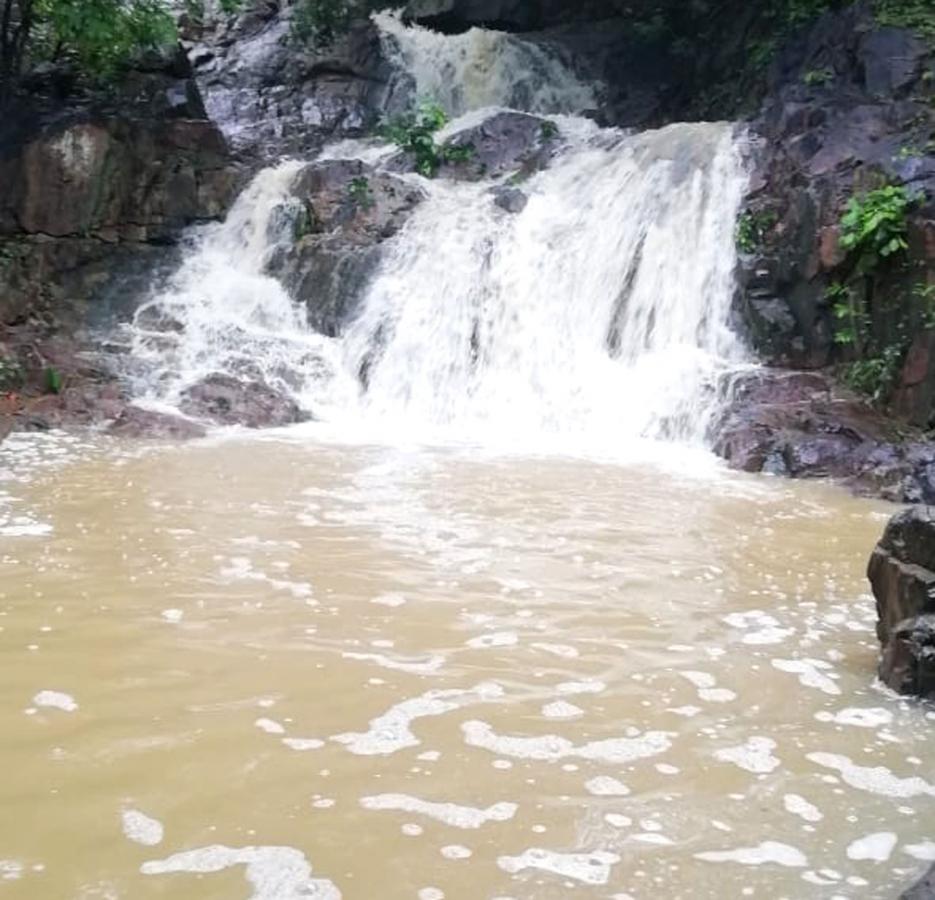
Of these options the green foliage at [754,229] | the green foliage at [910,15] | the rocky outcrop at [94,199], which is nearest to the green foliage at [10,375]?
the rocky outcrop at [94,199]

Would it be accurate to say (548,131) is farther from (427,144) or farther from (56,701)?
(56,701)

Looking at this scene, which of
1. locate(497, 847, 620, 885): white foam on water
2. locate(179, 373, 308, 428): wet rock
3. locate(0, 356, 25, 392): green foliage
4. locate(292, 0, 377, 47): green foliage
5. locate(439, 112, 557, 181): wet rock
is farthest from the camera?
locate(292, 0, 377, 47): green foliage

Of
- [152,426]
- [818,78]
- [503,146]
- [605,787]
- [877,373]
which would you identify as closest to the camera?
[605,787]

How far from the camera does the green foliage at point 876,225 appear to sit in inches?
438

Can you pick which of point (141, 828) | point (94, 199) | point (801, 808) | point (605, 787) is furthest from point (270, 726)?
point (94, 199)

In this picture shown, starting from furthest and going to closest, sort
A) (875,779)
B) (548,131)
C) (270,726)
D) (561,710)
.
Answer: (548,131) → (561,710) → (270,726) → (875,779)

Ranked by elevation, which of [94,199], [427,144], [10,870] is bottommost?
[10,870]

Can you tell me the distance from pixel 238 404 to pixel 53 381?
6.46ft

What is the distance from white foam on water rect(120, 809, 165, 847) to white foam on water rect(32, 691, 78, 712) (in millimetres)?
848

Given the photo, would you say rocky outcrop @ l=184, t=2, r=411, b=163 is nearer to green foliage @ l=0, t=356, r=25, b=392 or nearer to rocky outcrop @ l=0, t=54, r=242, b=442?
rocky outcrop @ l=0, t=54, r=242, b=442

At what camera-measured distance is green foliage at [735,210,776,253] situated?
12844 millimetres

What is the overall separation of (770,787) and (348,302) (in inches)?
450

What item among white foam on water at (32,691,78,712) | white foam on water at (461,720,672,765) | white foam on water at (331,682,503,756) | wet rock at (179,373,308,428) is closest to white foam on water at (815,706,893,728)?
white foam on water at (461,720,672,765)

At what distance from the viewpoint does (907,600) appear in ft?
15.0
